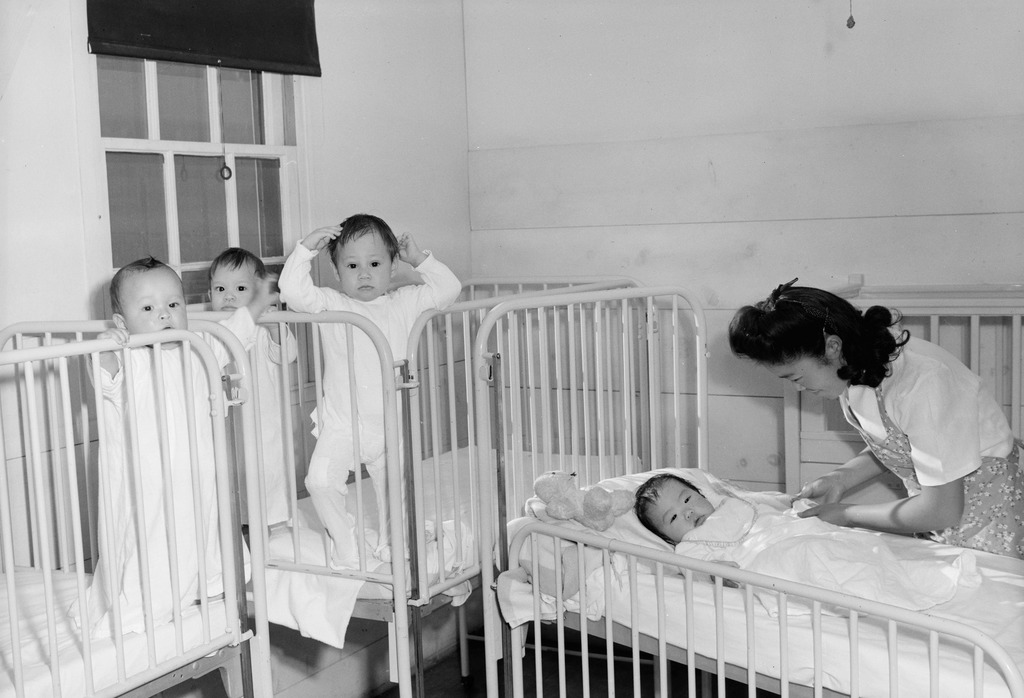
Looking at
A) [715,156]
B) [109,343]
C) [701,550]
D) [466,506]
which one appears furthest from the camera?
[715,156]

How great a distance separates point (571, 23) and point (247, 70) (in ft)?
3.65

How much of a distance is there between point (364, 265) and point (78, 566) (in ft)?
3.55

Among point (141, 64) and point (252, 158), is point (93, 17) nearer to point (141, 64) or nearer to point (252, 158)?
point (141, 64)

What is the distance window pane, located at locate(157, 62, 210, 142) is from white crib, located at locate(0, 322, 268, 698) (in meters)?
0.60

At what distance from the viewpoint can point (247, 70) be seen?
9.25ft

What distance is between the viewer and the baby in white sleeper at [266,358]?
242 cm

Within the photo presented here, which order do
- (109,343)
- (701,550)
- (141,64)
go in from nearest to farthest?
(109,343) < (701,550) < (141,64)

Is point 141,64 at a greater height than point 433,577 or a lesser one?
greater

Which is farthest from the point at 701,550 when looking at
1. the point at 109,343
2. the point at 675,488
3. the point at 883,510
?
the point at 109,343

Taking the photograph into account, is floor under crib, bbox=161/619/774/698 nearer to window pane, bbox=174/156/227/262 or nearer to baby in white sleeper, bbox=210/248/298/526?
baby in white sleeper, bbox=210/248/298/526

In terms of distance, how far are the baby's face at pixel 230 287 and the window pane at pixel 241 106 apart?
39cm

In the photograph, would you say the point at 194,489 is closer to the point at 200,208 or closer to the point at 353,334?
the point at 353,334

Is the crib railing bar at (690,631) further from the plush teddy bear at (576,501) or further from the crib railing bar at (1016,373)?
the crib railing bar at (1016,373)

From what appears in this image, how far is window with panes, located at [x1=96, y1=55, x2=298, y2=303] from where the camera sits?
249 centimetres
